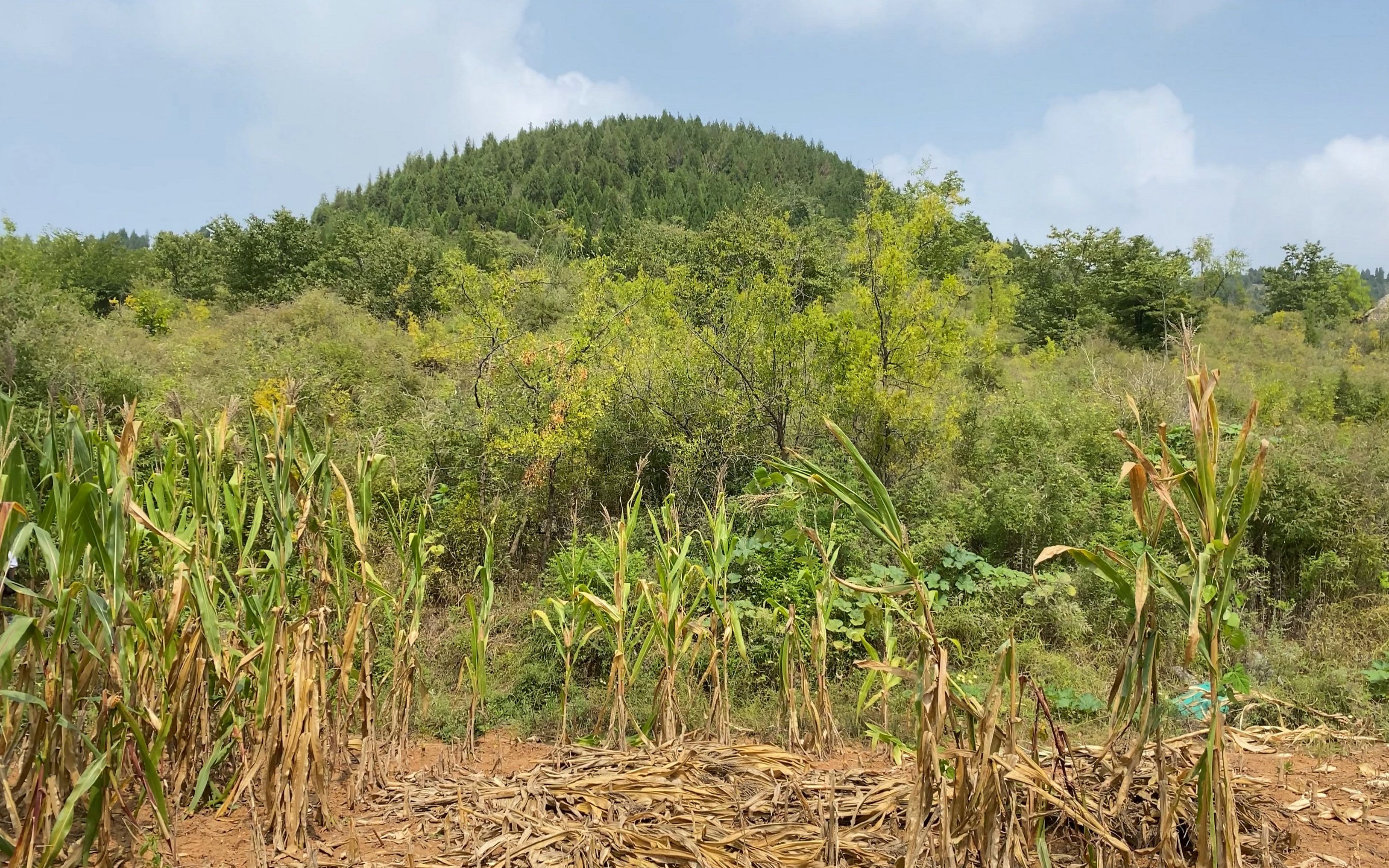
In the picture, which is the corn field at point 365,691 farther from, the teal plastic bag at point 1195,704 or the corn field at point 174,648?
the teal plastic bag at point 1195,704

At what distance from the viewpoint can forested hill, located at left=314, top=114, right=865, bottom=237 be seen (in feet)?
134

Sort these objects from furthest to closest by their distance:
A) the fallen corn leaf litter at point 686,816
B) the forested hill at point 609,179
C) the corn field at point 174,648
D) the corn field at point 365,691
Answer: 1. the forested hill at point 609,179
2. the fallen corn leaf litter at point 686,816
3. the corn field at point 174,648
4. the corn field at point 365,691

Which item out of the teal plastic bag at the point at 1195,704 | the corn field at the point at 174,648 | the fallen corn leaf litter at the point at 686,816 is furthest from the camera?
the teal plastic bag at the point at 1195,704

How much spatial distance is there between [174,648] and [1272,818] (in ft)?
11.6

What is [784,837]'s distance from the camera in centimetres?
222

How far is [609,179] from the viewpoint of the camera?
5075 cm

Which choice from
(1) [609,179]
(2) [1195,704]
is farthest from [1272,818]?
(1) [609,179]

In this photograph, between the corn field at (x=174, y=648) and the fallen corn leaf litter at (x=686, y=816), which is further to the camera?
the fallen corn leaf litter at (x=686, y=816)

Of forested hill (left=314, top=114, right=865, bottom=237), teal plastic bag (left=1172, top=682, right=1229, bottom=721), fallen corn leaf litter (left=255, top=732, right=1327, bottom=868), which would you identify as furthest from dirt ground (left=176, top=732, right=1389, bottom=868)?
forested hill (left=314, top=114, right=865, bottom=237)

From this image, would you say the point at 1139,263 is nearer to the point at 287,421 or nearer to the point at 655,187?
the point at 287,421

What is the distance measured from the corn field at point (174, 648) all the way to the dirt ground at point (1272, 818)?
3.2 inches

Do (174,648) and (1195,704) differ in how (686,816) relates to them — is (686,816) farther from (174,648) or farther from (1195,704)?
(1195,704)

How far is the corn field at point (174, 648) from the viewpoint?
180cm

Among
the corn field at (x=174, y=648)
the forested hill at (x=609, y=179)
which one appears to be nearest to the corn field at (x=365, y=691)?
the corn field at (x=174, y=648)
